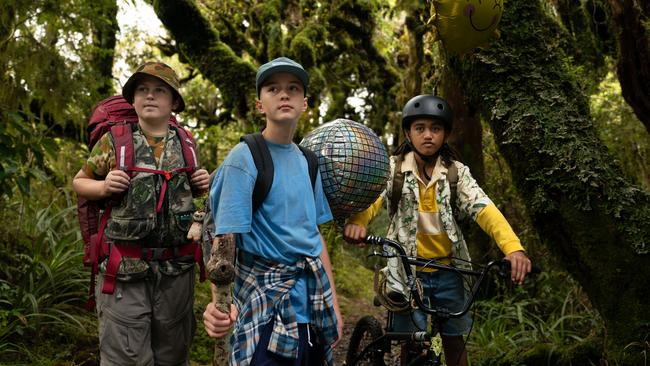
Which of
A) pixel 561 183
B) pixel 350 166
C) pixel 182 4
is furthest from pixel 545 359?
pixel 182 4

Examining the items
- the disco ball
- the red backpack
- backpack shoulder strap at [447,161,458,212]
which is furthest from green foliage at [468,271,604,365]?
the red backpack

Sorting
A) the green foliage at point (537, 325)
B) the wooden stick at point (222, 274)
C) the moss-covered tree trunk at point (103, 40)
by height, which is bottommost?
the green foliage at point (537, 325)

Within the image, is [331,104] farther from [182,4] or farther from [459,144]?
[459,144]

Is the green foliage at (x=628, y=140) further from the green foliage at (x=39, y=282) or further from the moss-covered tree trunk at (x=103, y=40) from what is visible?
the green foliage at (x=39, y=282)

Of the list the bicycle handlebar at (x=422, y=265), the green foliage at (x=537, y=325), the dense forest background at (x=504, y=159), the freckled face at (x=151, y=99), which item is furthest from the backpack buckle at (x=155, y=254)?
the green foliage at (x=537, y=325)

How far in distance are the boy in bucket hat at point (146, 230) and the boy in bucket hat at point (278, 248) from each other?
89cm

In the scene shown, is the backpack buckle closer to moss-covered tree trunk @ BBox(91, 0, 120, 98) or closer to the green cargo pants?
the green cargo pants

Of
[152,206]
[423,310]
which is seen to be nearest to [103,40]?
[152,206]

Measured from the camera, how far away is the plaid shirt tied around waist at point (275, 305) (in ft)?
9.18

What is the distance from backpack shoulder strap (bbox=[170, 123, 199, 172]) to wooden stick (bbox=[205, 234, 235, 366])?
1.21 meters

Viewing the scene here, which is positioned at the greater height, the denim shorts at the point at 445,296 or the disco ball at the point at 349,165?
the disco ball at the point at 349,165

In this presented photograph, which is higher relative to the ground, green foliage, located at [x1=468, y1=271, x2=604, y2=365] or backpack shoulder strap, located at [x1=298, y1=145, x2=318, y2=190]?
backpack shoulder strap, located at [x1=298, y1=145, x2=318, y2=190]

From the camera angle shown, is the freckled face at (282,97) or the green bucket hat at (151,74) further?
the green bucket hat at (151,74)

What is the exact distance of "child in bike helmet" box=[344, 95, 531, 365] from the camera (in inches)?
164
